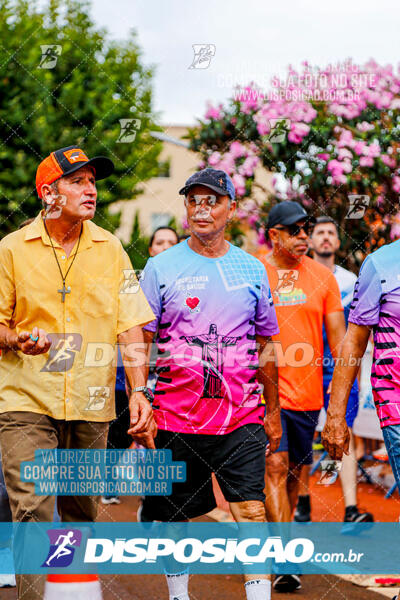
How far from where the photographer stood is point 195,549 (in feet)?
14.4

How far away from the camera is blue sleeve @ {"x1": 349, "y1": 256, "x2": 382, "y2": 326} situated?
4.01 m

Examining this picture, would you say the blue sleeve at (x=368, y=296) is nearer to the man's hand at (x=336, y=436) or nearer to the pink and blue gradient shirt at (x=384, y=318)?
the pink and blue gradient shirt at (x=384, y=318)

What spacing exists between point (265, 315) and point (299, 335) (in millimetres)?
1007

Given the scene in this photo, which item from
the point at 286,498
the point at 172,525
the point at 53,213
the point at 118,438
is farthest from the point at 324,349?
the point at 53,213

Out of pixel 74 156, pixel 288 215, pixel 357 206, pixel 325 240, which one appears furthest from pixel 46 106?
pixel 74 156

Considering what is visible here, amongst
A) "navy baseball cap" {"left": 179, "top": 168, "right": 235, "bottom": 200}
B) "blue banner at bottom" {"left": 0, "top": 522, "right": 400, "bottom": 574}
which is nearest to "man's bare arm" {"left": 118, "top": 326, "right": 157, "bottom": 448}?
"blue banner at bottom" {"left": 0, "top": 522, "right": 400, "bottom": 574}

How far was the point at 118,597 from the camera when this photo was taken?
4930 millimetres

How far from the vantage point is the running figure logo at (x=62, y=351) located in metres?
4.15

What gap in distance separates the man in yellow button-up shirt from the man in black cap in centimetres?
136

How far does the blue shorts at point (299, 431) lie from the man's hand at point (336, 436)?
47.7 inches

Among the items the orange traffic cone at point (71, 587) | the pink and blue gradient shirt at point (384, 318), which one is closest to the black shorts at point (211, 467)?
the orange traffic cone at point (71, 587)

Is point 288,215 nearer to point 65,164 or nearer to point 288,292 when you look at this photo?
point 288,292

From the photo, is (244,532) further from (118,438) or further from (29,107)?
(29,107)

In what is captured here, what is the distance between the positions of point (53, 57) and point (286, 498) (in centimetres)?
419
